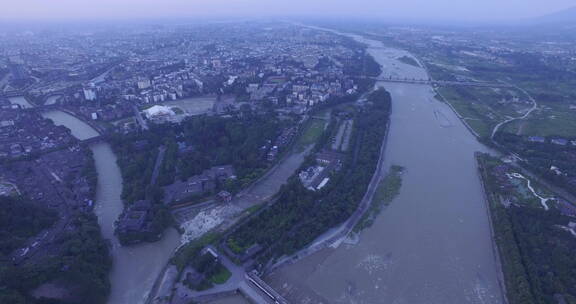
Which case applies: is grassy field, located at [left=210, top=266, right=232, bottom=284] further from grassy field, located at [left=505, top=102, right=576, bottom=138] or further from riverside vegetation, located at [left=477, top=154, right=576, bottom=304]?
grassy field, located at [left=505, top=102, right=576, bottom=138]

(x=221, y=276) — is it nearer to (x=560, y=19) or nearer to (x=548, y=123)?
(x=548, y=123)

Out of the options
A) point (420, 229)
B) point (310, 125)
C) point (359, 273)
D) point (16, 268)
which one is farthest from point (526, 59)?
point (16, 268)

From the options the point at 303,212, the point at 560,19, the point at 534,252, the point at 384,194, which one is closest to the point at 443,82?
the point at 384,194

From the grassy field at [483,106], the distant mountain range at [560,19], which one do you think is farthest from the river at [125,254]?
the distant mountain range at [560,19]

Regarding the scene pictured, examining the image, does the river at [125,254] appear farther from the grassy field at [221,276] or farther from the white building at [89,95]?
the white building at [89,95]

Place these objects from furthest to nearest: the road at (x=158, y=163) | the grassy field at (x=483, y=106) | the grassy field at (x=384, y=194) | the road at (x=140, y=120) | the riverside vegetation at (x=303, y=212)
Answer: the grassy field at (x=483, y=106), the road at (x=140, y=120), the road at (x=158, y=163), the grassy field at (x=384, y=194), the riverside vegetation at (x=303, y=212)

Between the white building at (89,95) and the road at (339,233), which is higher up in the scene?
the white building at (89,95)
